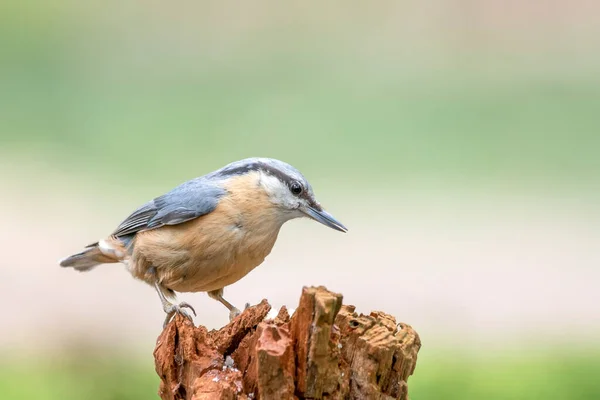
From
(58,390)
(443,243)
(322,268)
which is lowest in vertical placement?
(58,390)

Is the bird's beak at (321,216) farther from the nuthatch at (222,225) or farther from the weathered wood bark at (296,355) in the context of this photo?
the weathered wood bark at (296,355)

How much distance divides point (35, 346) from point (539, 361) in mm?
2947

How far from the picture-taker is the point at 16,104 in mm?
5402

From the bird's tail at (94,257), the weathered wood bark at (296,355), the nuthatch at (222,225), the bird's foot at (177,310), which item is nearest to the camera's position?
the weathered wood bark at (296,355)

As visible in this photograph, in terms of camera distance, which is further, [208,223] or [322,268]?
[322,268]

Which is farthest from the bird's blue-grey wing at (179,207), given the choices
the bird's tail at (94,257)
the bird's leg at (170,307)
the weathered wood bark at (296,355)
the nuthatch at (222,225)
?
the weathered wood bark at (296,355)

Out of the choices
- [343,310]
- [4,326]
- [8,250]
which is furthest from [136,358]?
[343,310]

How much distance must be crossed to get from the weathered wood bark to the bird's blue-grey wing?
0.59 m

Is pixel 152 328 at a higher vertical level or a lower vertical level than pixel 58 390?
higher

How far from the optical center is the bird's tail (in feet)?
10.5

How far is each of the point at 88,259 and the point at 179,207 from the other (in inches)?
30.4

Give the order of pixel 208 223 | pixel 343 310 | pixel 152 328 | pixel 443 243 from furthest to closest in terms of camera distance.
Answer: pixel 443 243, pixel 152 328, pixel 208 223, pixel 343 310

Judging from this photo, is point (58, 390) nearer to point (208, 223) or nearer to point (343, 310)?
point (208, 223)

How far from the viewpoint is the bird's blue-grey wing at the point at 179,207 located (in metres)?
2.83
